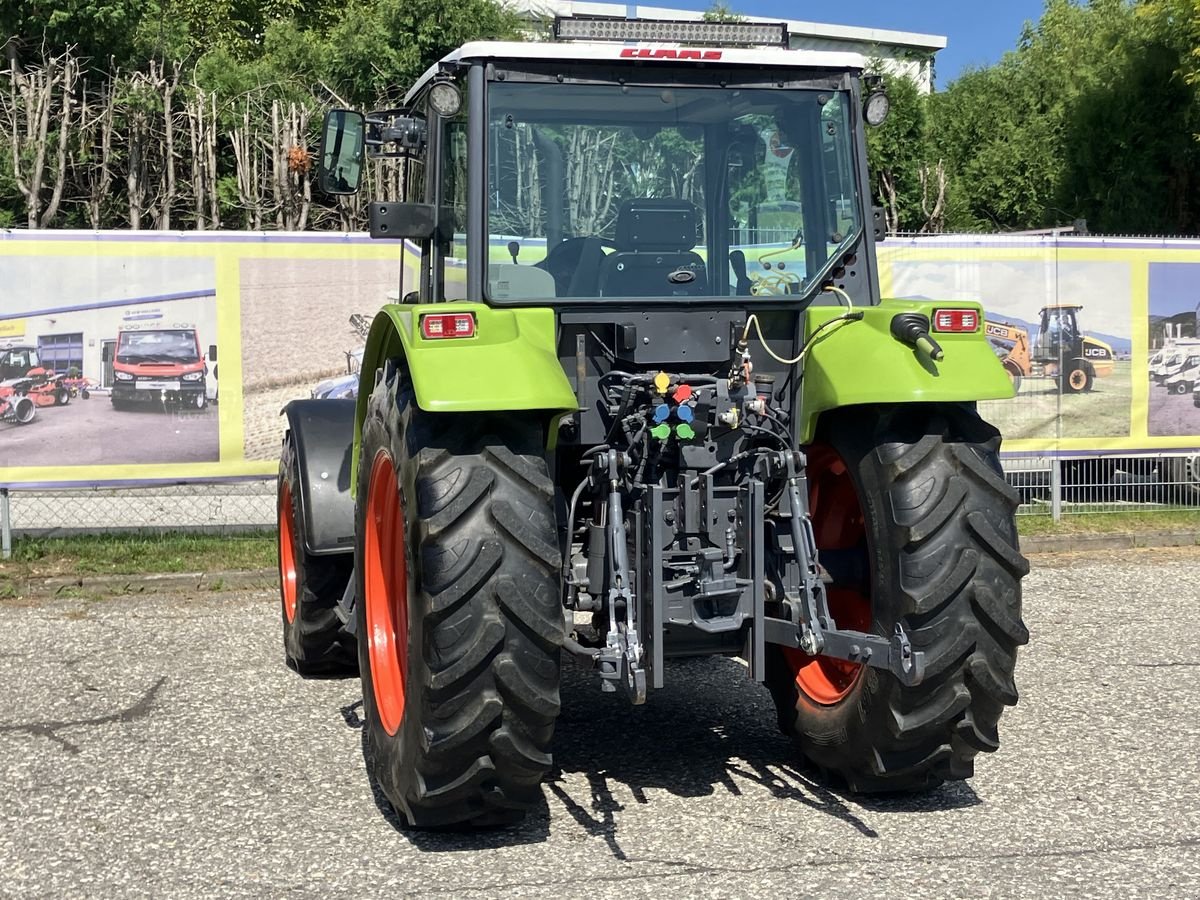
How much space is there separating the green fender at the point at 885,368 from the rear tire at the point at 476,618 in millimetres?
1056

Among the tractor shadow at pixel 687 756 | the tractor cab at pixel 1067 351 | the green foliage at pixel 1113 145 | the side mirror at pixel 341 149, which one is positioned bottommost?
the tractor shadow at pixel 687 756

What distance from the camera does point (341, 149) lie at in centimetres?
590

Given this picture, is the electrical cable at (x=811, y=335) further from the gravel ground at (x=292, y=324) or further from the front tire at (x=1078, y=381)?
the front tire at (x=1078, y=381)

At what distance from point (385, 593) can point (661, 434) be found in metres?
1.40

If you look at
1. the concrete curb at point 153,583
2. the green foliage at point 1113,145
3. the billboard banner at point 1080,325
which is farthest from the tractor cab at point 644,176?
the green foliage at point 1113,145

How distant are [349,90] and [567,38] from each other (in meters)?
19.8

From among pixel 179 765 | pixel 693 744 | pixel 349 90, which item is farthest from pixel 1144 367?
pixel 349 90

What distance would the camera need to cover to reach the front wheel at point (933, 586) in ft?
15.7

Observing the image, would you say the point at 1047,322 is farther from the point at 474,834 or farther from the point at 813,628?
the point at 474,834

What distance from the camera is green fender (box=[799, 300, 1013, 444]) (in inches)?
190

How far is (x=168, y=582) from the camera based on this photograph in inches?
383

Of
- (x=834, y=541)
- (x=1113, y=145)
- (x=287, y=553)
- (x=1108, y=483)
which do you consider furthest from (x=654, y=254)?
(x=1113, y=145)

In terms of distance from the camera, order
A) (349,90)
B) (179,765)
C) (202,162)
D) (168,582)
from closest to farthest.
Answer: (179,765), (168,582), (202,162), (349,90)

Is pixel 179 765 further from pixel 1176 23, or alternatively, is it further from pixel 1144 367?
pixel 1176 23
